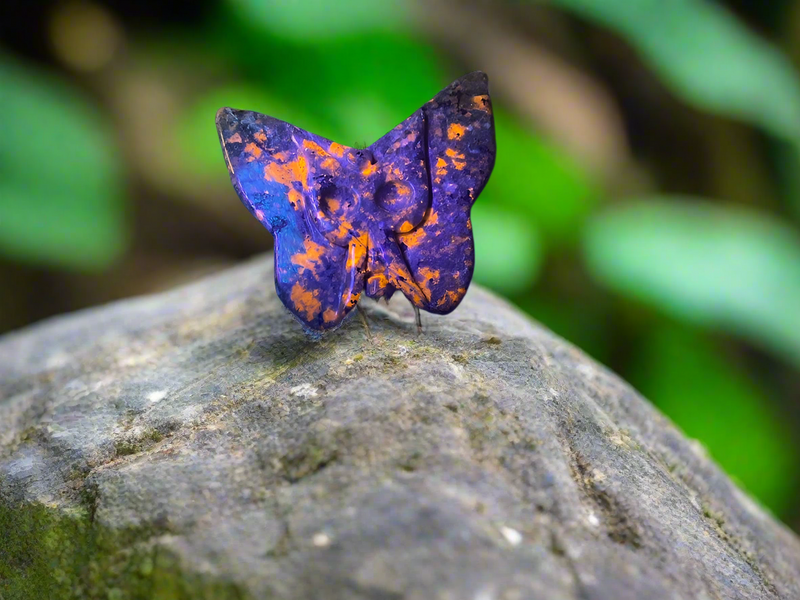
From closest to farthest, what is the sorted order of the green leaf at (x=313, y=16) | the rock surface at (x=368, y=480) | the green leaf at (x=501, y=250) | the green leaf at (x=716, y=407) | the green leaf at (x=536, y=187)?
1. the rock surface at (x=368, y=480)
2. the green leaf at (x=501, y=250)
3. the green leaf at (x=313, y=16)
4. the green leaf at (x=716, y=407)
5. the green leaf at (x=536, y=187)

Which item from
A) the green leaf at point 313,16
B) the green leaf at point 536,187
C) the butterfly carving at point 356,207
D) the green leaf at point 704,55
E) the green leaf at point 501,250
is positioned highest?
the green leaf at point 704,55

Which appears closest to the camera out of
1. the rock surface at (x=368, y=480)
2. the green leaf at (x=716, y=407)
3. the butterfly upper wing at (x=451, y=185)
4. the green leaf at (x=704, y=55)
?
the rock surface at (x=368, y=480)

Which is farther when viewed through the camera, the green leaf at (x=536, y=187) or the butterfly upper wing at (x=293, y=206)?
the green leaf at (x=536, y=187)

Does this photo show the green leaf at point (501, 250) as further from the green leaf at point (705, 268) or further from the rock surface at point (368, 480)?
the rock surface at point (368, 480)

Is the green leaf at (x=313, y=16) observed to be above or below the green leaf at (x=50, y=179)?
above

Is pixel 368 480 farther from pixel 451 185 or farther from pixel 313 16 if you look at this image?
pixel 313 16

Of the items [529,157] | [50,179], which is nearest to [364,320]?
[529,157]

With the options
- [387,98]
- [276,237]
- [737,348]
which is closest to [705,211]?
[737,348]

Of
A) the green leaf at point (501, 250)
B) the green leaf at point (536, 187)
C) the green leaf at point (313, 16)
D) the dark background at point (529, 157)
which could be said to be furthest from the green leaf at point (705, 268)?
the green leaf at point (313, 16)
